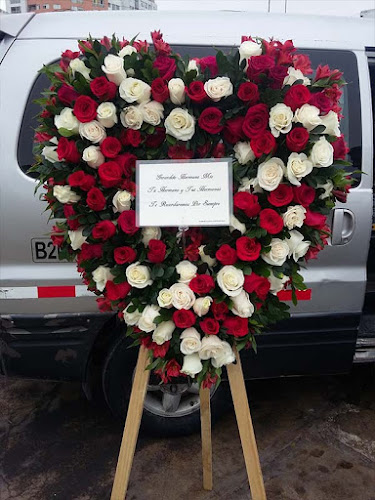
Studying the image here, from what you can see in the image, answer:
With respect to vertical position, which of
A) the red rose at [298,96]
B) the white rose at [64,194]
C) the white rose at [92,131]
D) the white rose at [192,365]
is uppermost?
the red rose at [298,96]

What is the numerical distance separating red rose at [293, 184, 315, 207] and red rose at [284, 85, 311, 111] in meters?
0.25

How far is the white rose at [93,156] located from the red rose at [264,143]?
0.48 m

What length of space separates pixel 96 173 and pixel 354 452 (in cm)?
205

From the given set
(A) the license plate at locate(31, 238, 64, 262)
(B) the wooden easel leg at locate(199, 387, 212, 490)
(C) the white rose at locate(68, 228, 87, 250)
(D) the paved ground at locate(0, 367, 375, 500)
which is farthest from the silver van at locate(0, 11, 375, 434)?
(C) the white rose at locate(68, 228, 87, 250)

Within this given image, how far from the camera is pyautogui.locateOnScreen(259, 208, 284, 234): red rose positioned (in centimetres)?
152

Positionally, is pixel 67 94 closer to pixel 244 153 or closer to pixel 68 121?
pixel 68 121

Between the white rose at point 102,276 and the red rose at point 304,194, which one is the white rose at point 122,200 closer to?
the white rose at point 102,276

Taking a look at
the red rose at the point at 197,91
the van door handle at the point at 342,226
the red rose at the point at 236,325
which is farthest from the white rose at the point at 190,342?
the van door handle at the point at 342,226

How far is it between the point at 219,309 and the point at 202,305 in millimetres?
62

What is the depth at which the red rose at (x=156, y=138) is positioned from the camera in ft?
5.13

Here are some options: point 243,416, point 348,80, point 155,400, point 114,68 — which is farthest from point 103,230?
point 348,80

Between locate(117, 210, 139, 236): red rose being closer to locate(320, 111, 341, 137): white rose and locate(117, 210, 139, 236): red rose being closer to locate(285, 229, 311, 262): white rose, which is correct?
locate(285, 229, 311, 262): white rose

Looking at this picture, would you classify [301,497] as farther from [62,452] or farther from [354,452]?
[62,452]

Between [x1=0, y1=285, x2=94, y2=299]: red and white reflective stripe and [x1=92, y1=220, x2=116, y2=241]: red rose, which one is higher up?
[x1=92, y1=220, x2=116, y2=241]: red rose
